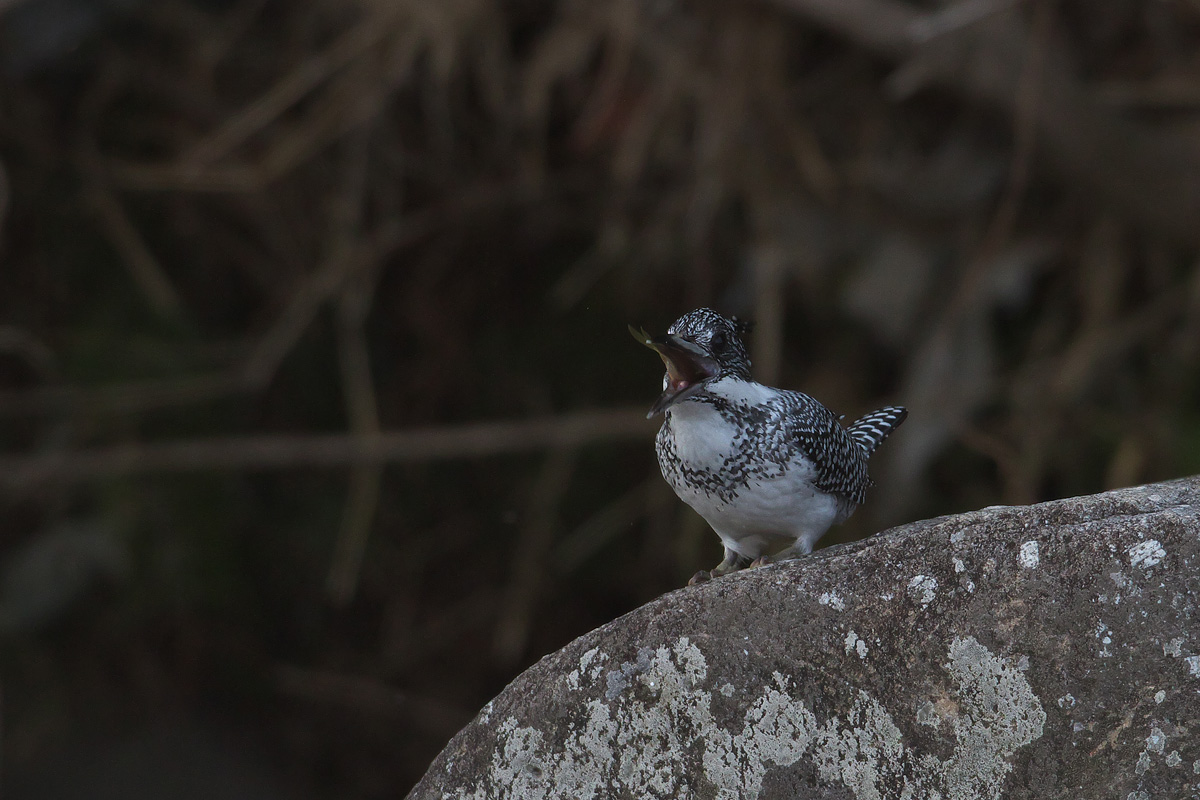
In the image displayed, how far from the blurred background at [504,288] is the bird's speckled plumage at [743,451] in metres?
A: 1.75

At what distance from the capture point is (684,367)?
176 centimetres

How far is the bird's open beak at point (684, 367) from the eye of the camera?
170cm

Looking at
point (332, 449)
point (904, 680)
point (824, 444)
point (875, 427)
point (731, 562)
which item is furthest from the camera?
point (332, 449)

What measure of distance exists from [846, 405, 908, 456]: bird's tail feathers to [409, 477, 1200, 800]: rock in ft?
2.69

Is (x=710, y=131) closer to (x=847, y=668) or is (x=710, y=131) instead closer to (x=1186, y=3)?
(x=1186, y=3)

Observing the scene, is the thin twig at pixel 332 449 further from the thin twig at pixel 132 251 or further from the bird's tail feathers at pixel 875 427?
the bird's tail feathers at pixel 875 427

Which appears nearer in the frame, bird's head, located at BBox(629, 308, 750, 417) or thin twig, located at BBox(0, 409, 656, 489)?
bird's head, located at BBox(629, 308, 750, 417)

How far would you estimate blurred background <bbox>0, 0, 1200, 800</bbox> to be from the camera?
3656mm

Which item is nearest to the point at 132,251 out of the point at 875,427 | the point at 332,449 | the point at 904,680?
the point at 332,449

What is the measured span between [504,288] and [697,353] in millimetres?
2650

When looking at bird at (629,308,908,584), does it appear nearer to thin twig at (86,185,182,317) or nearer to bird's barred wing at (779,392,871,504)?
bird's barred wing at (779,392,871,504)

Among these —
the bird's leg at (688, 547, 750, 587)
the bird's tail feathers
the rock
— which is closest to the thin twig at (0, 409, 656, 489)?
the bird's tail feathers

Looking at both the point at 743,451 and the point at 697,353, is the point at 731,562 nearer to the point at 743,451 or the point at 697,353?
the point at 743,451

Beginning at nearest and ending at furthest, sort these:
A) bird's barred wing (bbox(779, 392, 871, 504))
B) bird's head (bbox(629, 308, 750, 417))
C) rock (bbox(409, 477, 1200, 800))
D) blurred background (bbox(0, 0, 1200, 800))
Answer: rock (bbox(409, 477, 1200, 800)) → bird's head (bbox(629, 308, 750, 417)) → bird's barred wing (bbox(779, 392, 871, 504)) → blurred background (bbox(0, 0, 1200, 800))
